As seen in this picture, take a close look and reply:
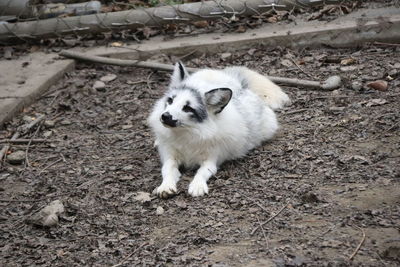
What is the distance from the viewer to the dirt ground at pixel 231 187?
3.35m

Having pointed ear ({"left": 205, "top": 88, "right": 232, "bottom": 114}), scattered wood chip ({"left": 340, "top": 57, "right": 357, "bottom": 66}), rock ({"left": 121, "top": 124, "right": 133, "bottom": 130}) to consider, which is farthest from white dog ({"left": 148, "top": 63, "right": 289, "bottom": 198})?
scattered wood chip ({"left": 340, "top": 57, "right": 357, "bottom": 66})

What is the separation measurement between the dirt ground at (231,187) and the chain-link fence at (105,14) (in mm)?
909

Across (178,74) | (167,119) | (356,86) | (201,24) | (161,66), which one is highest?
(178,74)

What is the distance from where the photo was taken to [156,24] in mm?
6891

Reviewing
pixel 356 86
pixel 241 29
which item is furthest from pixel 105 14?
pixel 356 86

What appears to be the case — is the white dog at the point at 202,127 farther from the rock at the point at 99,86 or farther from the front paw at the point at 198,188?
the rock at the point at 99,86

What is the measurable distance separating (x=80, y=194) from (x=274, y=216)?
1.56 meters

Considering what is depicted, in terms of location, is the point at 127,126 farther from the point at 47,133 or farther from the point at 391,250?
the point at 391,250

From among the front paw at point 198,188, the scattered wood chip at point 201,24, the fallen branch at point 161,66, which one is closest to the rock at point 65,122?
the fallen branch at point 161,66

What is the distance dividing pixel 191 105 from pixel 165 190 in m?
0.72

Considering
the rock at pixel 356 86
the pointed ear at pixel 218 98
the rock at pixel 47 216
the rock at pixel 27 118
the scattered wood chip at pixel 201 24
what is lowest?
the rock at pixel 27 118

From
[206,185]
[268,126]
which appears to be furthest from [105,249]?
[268,126]

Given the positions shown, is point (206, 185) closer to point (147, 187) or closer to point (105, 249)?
point (147, 187)

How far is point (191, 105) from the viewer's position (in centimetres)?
440
